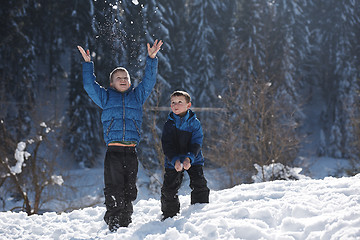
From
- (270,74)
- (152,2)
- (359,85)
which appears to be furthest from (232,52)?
(152,2)

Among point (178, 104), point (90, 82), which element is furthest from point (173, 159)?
point (90, 82)

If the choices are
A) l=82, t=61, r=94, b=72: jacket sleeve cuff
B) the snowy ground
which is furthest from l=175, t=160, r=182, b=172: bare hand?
l=82, t=61, r=94, b=72: jacket sleeve cuff

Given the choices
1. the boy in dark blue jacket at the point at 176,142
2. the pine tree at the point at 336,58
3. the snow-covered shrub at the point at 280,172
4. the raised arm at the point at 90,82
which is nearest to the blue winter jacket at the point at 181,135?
the boy in dark blue jacket at the point at 176,142

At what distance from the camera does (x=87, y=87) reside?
12.4ft

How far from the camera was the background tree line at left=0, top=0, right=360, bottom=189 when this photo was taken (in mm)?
16531

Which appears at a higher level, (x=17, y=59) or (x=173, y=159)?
(x=17, y=59)

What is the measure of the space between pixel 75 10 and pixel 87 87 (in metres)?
8.96

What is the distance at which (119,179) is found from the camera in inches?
148

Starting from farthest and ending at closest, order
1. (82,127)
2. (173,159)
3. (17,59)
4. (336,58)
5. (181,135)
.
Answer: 1. (336,58)
2. (17,59)
3. (82,127)
4. (181,135)
5. (173,159)

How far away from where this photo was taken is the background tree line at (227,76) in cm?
1653

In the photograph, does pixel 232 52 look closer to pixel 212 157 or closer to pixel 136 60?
pixel 212 157

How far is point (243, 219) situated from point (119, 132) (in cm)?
158

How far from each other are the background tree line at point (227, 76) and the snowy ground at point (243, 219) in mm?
8957

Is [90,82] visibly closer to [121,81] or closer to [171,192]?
[121,81]
